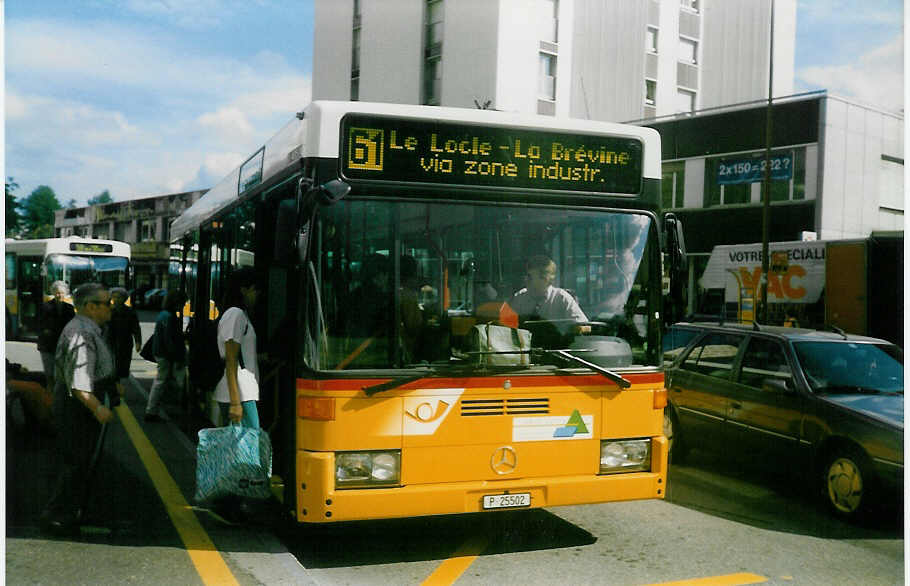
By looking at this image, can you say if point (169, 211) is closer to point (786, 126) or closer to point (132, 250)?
point (132, 250)

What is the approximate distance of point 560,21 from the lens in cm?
3088

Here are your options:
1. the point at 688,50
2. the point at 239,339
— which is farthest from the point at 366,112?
the point at 688,50

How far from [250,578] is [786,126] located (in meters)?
24.2

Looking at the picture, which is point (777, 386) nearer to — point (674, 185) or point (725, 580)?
point (725, 580)

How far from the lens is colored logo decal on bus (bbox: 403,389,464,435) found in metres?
5.04

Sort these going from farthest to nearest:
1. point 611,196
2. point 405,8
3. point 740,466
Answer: point 405,8
point 740,466
point 611,196

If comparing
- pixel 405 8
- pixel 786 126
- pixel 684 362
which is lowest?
pixel 684 362

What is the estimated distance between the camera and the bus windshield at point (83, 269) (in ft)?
68.1

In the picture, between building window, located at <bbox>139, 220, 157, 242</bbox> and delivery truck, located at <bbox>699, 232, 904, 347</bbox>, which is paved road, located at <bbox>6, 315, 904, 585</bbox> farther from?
building window, located at <bbox>139, 220, 157, 242</bbox>

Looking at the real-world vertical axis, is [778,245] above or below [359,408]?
above

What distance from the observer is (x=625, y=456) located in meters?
5.49

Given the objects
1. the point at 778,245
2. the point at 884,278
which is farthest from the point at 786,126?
the point at 884,278

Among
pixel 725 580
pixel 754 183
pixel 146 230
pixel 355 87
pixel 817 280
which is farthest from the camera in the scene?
pixel 355 87

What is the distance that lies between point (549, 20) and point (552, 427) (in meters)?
27.1
